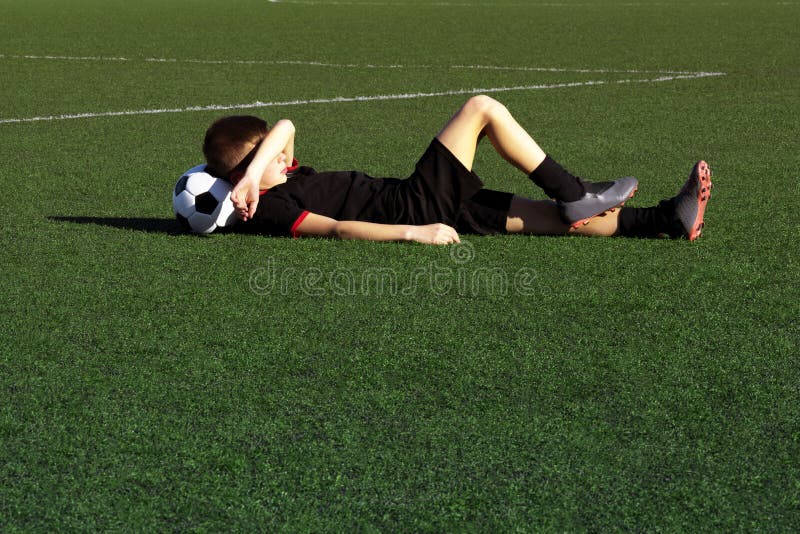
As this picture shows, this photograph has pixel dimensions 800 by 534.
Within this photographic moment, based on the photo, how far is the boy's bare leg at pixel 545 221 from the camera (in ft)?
16.7

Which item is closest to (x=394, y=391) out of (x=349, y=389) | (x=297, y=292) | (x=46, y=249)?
(x=349, y=389)

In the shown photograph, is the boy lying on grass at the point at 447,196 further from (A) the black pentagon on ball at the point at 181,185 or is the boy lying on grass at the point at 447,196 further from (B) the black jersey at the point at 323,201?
(A) the black pentagon on ball at the point at 181,185

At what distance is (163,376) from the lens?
11.5 feet

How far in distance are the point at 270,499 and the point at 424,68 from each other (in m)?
10.1

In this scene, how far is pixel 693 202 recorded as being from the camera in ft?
16.1

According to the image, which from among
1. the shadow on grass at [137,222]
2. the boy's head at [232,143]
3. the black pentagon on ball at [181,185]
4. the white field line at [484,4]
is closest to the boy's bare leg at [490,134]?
the boy's head at [232,143]

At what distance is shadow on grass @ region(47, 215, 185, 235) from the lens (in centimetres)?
536

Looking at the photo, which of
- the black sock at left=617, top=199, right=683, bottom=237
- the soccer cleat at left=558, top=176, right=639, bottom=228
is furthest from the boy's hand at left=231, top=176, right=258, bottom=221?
the black sock at left=617, top=199, right=683, bottom=237

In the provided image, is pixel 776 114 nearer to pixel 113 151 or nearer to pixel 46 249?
pixel 113 151

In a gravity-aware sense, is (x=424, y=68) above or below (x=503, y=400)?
below

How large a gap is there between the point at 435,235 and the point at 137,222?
1.51m

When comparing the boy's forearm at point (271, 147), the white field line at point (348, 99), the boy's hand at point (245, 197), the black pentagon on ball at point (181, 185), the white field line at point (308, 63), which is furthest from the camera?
the white field line at point (308, 63)

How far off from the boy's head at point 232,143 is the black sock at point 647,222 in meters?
1.65

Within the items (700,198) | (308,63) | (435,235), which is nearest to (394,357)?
(435,235)
